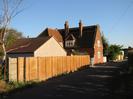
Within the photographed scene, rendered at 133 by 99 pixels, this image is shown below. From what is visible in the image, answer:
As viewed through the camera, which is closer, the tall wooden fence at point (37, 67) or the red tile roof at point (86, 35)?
the tall wooden fence at point (37, 67)

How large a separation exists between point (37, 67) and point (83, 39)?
36.1 metres

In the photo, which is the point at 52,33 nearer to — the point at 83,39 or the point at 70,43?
the point at 70,43

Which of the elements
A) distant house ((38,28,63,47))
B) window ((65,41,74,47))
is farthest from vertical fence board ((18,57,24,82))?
distant house ((38,28,63,47))

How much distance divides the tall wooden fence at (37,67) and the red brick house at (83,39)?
80.7 feet

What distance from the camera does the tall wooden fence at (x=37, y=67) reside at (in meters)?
18.1

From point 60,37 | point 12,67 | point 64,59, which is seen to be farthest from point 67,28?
point 12,67

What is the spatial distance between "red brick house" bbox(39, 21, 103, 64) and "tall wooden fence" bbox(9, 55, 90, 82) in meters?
24.6

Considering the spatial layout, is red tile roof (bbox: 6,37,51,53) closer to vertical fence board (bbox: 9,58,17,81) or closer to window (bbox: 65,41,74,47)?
vertical fence board (bbox: 9,58,17,81)

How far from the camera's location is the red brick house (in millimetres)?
→ 54188

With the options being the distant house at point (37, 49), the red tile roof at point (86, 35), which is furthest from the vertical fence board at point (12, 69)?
the red tile roof at point (86, 35)

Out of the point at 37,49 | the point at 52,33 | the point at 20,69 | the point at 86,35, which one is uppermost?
the point at 52,33

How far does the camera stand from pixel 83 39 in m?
56.2

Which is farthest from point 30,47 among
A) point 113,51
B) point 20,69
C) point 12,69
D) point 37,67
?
point 113,51

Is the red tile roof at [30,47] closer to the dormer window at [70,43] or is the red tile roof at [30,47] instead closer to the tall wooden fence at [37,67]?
the tall wooden fence at [37,67]
